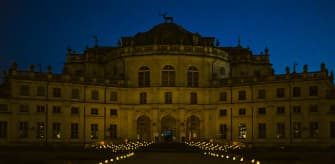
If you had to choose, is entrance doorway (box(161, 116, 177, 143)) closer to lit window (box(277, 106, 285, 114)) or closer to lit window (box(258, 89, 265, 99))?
lit window (box(258, 89, 265, 99))

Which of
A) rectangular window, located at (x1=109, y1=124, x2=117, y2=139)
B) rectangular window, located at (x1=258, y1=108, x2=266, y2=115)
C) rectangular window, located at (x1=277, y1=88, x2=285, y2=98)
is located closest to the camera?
rectangular window, located at (x1=277, y1=88, x2=285, y2=98)

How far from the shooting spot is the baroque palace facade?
71812 mm

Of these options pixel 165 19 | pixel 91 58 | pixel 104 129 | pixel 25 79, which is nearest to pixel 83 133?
pixel 104 129

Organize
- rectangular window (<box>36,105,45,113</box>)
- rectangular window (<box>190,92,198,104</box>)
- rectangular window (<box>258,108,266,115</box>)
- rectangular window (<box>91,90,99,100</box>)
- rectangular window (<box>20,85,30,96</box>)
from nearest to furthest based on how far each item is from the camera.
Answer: rectangular window (<box>20,85,30,96</box>), rectangular window (<box>36,105,45,113</box>), rectangular window (<box>258,108,266,115</box>), rectangular window (<box>91,90,99,100</box>), rectangular window (<box>190,92,198,104</box>)

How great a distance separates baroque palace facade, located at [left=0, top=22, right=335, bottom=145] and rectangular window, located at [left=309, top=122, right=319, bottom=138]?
0.44ft

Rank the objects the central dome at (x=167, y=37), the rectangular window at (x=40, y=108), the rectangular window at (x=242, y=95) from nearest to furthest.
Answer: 1. the rectangular window at (x=40, y=108)
2. the rectangular window at (x=242, y=95)
3. the central dome at (x=167, y=37)

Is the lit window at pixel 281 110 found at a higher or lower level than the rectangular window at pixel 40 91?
lower

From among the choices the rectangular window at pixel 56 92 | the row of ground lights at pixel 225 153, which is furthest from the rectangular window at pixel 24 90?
the row of ground lights at pixel 225 153

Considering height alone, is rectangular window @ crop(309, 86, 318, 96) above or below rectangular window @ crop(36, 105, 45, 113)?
above

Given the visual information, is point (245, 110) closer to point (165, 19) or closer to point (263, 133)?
point (263, 133)

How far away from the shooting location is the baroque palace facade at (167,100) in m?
71.8

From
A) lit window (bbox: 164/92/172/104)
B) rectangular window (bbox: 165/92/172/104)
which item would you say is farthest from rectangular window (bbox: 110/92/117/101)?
rectangular window (bbox: 165/92/172/104)

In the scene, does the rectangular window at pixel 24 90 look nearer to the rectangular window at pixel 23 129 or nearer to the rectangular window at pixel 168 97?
the rectangular window at pixel 23 129

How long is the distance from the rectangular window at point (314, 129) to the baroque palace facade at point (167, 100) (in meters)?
0.13
